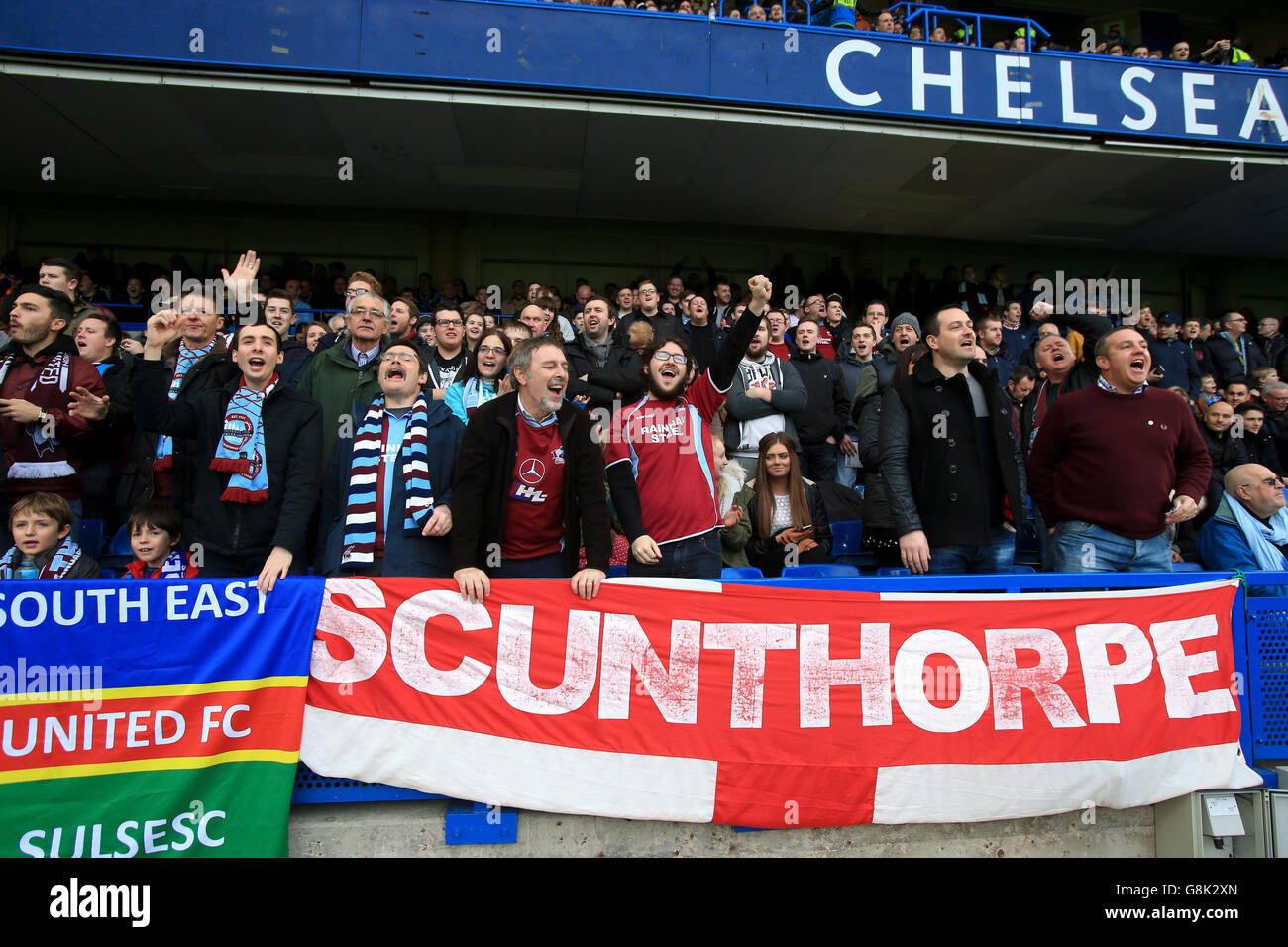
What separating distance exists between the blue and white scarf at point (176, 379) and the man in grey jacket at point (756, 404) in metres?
3.65

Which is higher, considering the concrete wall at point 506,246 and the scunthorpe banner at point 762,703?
the concrete wall at point 506,246

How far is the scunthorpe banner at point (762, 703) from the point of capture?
3.27m

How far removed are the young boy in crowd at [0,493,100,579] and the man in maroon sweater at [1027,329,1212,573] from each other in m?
5.06

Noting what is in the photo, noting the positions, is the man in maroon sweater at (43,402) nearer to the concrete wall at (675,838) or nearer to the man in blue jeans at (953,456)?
the concrete wall at (675,838)

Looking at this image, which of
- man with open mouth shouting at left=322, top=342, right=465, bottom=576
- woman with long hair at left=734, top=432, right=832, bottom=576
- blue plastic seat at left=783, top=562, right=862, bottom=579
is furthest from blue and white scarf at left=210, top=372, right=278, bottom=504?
woman with long hair at left=734, top=432, right=832, bottom=576

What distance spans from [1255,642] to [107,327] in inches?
268

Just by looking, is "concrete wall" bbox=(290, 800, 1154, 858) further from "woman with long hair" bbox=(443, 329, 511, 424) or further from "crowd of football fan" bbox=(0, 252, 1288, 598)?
"woman with long hair" bbox=(443, 329, 511, 424)

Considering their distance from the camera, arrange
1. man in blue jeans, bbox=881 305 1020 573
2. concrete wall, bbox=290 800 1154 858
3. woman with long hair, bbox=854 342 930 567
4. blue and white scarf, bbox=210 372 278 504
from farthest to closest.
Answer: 1. woman with long hair, bbox=854 342 930 567
2. man in blue jeans, bbox=881 305 1020 573
3. blue and white scarf, bbox=210 372 278 504
4. concrete wall, bbox=290 800 1154 858

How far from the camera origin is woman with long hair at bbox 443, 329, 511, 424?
507 centimetres

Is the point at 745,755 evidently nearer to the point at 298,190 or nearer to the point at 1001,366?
the point at 1001,366

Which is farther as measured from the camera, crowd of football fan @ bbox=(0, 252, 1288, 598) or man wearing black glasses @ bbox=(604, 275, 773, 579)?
man wearing black glasses @ bbox=(604, 275, 773, 579)

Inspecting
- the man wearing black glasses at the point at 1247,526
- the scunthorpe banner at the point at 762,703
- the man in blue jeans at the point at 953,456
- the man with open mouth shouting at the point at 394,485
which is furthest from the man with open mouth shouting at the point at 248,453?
the man wearing black glasses at the point at 1247,526

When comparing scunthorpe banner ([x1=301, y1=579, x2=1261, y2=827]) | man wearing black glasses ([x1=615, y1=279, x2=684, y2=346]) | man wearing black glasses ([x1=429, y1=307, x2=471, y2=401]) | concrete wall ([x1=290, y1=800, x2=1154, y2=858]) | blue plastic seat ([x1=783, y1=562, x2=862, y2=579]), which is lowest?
concrete wall ([x1=290, y1=800, x2=1154, y2=858])

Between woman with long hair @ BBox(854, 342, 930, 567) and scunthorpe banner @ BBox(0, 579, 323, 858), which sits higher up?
woman with long hair @ BBox(854, 342, 930, 567)
